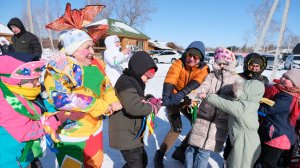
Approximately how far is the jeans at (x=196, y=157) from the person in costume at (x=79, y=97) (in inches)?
44.3

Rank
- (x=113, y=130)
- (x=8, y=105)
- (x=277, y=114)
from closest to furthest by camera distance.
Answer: (x=8, y=105)
(x=113, y=130)
(x=277, y=114)

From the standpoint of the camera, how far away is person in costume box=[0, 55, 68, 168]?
1643 mm

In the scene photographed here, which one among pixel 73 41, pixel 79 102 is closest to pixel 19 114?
pixel 79 102

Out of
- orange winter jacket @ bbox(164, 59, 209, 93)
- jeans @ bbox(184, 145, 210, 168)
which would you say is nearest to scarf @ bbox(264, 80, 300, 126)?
orange winter jacket @ bbox(164, 59, 209, 93)

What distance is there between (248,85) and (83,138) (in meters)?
1.72

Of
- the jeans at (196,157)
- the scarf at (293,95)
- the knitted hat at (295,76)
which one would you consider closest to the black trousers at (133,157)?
the jeans at (196,157)

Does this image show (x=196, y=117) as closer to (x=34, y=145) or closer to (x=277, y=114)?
(x=277, y=114)

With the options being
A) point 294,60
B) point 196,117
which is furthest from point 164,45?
point 196,117

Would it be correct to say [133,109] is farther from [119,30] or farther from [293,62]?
[119,30]

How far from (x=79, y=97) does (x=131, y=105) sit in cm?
50

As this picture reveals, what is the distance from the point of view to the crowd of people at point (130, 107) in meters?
1.72

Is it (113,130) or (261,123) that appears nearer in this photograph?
(113,130)

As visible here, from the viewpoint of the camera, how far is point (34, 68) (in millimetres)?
1766

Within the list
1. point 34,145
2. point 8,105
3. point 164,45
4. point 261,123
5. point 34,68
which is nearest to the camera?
point 8,105
